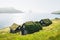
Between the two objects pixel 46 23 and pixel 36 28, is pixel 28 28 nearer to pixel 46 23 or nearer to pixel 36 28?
pixel 36 28

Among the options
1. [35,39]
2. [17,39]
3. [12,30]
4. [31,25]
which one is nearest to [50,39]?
[35,39]

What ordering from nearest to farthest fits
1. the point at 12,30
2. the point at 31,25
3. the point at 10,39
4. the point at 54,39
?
the point at 54,39 < the point at 10,39 < the point at 31,25 < the point at 12,30

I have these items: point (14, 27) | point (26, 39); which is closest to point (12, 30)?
point (14, 27)

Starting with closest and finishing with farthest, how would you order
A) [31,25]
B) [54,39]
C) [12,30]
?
[54,39] → [31,25] → [12,30]

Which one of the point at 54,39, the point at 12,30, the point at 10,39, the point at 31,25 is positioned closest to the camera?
the point at 54,39

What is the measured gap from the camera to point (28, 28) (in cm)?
4669

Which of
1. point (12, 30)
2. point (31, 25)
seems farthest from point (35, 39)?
point (12, 30)

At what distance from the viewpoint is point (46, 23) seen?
6144cm

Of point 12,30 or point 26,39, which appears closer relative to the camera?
point 26,39

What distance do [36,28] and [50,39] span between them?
71.8ft

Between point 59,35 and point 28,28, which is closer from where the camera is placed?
point 59,35

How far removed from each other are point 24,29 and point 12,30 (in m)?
11.5

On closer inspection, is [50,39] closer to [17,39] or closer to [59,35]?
[59,35]

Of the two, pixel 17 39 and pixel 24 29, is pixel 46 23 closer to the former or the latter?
pixel 24 29
